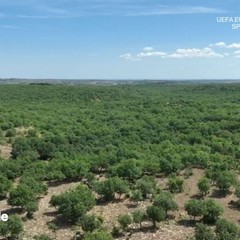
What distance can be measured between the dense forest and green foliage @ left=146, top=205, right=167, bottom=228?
0.19ft

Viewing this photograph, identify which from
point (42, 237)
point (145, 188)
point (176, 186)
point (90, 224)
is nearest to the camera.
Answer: point (42, 237)

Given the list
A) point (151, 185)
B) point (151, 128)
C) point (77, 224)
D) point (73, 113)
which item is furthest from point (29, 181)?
point (73, 113)

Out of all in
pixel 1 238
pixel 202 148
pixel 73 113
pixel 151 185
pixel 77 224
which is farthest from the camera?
pixel 73 113

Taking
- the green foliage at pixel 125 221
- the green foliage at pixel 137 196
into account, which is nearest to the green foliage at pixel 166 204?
the green foliage at pixel 125 221

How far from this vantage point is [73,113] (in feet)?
245

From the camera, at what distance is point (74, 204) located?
25172mm

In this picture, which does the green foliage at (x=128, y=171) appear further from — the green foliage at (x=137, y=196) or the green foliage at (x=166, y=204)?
the green foliage at (x=166, y=204)

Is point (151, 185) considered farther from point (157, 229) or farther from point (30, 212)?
point (30, 212)

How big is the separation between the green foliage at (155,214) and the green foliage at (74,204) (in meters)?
4.05

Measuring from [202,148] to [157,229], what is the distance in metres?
17.5

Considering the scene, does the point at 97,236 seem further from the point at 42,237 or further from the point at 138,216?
the point at 138,216

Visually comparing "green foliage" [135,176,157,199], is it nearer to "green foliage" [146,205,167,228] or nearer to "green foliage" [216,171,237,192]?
"green foliage" [146,205,167,228]

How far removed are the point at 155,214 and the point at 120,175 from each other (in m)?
8.55

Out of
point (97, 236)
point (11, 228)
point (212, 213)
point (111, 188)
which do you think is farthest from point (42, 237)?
point (212, 213)
